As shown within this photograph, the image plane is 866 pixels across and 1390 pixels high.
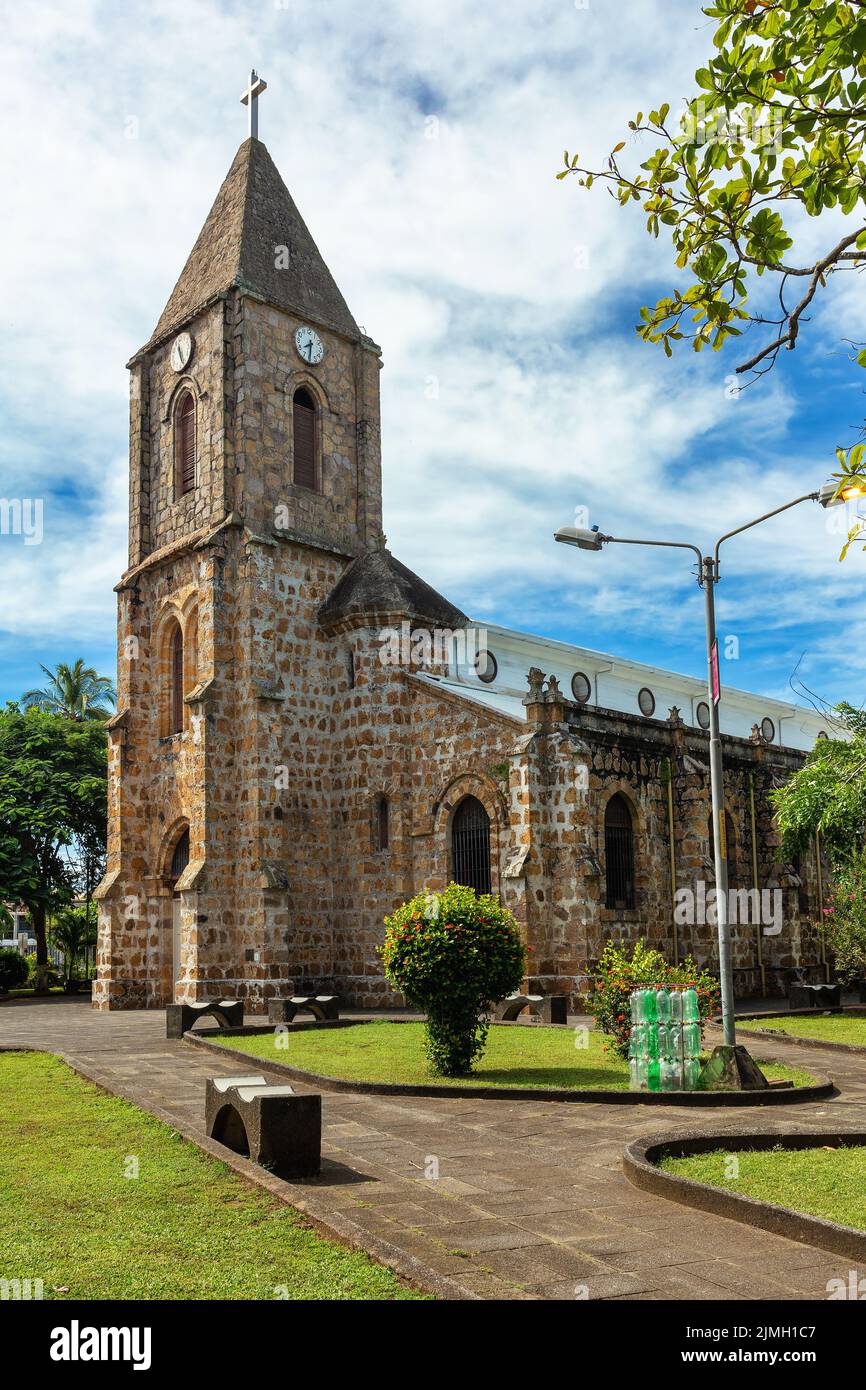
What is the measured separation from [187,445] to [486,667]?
973cm

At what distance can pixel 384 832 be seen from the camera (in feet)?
86.9

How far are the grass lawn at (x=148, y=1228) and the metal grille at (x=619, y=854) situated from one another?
50.9 ft

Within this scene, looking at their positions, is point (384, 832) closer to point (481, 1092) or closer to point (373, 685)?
point (373, 685)

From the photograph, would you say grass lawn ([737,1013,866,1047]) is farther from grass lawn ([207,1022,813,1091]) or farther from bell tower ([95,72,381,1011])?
bell tower ([95,72,381,1011])

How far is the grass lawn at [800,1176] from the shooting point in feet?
23.0

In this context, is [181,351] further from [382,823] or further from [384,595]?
[382,823]

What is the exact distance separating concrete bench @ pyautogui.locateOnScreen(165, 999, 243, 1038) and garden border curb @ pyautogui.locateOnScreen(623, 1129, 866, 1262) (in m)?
10.7

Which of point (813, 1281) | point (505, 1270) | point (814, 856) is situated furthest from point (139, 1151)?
point (814, 856)

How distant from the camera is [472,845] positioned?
24.8 metres

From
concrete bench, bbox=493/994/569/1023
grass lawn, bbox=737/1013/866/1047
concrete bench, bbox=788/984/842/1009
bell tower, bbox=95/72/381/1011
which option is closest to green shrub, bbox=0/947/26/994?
bell tower, bbox=95/72/381/1011

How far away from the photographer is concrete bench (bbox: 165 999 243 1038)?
18.2 metres

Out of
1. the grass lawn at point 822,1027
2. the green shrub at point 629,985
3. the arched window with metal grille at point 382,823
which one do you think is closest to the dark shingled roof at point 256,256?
the arched window with metal grille at point 382,823

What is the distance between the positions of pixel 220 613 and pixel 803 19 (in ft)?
70.9

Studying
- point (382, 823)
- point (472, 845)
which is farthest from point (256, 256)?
point (472, 845)
